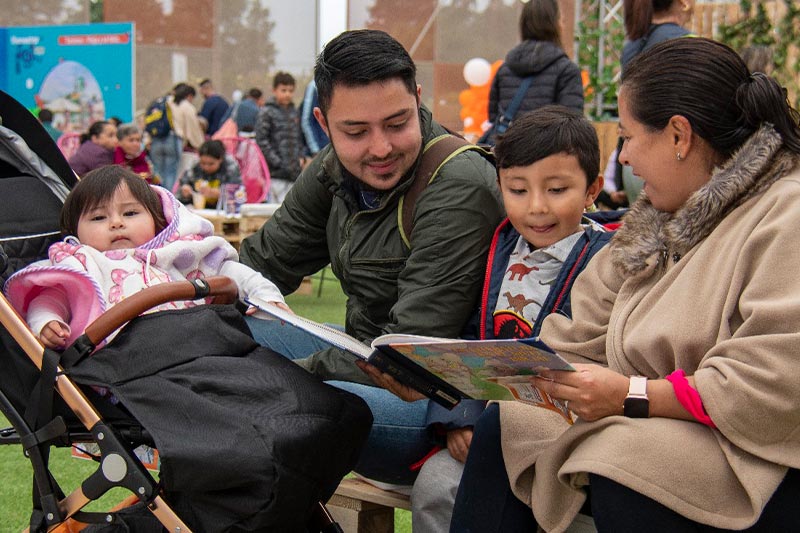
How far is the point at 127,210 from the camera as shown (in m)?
2.54

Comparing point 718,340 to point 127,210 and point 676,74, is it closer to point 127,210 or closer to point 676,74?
point 676,74

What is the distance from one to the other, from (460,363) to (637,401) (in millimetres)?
331

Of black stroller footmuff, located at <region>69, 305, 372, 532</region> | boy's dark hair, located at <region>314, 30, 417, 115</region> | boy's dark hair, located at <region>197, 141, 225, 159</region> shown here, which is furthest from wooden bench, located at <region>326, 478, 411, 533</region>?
boy's dark hair, located at <region>197, 141, 225, 159</region>

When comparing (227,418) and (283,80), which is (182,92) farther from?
(227,418)

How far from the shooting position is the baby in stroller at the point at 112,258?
7.46ft

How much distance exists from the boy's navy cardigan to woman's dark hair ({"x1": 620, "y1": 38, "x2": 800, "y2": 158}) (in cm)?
→ 39

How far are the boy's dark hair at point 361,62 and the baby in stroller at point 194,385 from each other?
58 centimetres

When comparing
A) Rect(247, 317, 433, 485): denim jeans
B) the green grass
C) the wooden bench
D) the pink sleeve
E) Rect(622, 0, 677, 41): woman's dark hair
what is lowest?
the green grass

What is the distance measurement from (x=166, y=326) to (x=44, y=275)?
1.22 ft

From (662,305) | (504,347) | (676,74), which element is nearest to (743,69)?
(676,74)

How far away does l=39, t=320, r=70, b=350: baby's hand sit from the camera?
7.06ft

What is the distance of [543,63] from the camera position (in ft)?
19.4

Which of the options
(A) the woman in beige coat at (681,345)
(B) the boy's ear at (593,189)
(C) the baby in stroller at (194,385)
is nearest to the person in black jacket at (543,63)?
(B) the boy's ear at (593,189)

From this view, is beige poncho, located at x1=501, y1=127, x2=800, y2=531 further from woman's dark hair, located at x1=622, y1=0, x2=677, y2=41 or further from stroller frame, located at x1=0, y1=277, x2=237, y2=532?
woman's dark hair, located at x1=622, y1=0, x2=677, y2=41
